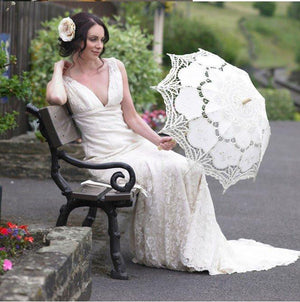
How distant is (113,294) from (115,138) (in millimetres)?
1407

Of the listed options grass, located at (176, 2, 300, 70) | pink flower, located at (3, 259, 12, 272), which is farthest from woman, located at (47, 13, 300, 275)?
grass, located at (176, 2, 300, 70)

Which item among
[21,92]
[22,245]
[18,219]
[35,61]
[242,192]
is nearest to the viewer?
[22,245]

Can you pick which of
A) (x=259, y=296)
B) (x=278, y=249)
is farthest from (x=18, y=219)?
(x=259, y=296)

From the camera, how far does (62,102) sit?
263 inches

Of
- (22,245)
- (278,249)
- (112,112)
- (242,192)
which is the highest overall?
(112,112)

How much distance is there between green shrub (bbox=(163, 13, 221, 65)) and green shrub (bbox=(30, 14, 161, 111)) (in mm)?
16725

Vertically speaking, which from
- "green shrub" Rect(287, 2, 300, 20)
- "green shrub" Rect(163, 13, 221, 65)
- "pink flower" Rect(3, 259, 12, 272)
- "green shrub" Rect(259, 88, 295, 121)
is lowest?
"green shrub" Rect(287, 2, 300, 20)

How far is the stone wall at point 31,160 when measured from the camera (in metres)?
10.8

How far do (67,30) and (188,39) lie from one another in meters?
23.7

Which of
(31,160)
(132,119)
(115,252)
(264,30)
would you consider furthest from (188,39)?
(264,30)

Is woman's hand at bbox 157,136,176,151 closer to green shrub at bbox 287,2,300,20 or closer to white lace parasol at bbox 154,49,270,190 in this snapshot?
white lace parasol at bbox 154,49,270,190

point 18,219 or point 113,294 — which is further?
point 18,219

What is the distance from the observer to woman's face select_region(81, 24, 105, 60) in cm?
686

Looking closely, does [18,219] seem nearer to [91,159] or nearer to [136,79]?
[91,159]
